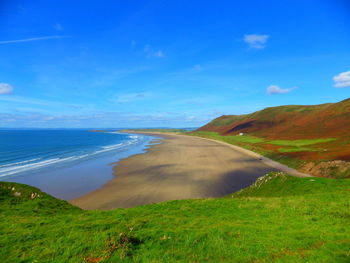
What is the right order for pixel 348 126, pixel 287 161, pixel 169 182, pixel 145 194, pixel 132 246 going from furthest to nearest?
pixel 348 126 → pixel 287 161 → pixel 169 182 → pixel 145 194 → pixel 132 246

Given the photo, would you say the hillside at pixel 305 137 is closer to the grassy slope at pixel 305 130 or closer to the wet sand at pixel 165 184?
the grassy slope at pixel 305 130

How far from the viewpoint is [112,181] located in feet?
121

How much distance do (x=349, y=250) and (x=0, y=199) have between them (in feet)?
73.4

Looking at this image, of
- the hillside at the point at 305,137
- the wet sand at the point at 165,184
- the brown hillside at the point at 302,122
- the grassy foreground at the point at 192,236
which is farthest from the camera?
the brown hillside at the point at 302,122

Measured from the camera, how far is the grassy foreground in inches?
279

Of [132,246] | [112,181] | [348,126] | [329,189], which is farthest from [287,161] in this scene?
[348,126]

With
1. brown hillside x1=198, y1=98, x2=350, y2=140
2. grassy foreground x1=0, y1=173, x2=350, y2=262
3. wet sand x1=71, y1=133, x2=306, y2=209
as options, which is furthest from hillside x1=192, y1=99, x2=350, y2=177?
grassy foreground x1=0, y1=173, x2=350, y2=262

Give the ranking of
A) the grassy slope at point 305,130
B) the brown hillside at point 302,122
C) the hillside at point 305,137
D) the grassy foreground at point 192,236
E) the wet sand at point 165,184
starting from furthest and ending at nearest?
the brown hillside at point 302,122
the grassy slope at point 305,130
the hillside at point 305,137
the wet sand at point 165,184
the grassy foreground at point 192,236

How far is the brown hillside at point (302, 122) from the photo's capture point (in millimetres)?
92688

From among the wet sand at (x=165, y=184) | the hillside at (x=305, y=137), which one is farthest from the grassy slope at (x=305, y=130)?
the wet sand at (x=165, y=184)

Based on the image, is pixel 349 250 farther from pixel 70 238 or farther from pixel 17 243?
pixel 17 243

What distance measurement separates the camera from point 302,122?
127250mm

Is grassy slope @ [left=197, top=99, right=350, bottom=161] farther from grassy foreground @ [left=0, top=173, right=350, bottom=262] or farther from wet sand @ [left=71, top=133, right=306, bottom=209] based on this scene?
grassy foreground @ [left=0, top=173, right=350, bottom=262]

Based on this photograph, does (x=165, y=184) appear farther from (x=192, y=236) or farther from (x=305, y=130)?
(x=305, y=130)
